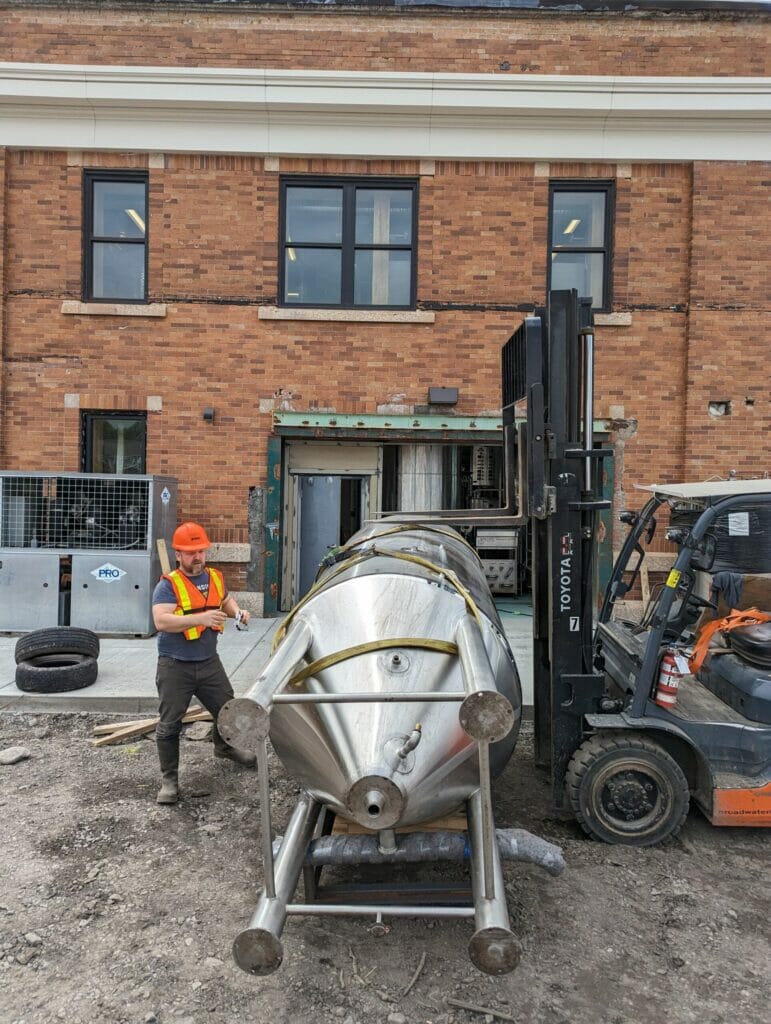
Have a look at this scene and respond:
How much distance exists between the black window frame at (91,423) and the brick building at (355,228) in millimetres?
40

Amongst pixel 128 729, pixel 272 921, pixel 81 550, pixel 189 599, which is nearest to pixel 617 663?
pixel 189 599

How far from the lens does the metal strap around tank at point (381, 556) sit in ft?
11.1

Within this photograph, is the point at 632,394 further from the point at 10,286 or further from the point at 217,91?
the point at 10,286

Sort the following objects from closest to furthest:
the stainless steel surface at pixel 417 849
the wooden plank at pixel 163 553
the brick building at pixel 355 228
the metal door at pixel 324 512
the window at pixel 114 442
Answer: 1. the stainless steel surface at pixel 417 849
2. the wooden plank at pixel 163 553
3. the brick building at pixel 355 228
4. the window at pixel 114 442
5. the metal door at pixel 324 512

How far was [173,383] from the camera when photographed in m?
9.20

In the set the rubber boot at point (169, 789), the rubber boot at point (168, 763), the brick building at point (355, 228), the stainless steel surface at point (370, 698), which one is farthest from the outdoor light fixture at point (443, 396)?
the stainless steel surface at point (370, 698)

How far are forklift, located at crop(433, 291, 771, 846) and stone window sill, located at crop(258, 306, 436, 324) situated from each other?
492 cm

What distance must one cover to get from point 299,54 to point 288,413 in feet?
15.9

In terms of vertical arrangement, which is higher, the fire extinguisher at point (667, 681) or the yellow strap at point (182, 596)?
the yellow strap at point (182, 596)

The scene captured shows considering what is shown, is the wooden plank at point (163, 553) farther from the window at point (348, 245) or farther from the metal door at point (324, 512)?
the window at point (348, 245)

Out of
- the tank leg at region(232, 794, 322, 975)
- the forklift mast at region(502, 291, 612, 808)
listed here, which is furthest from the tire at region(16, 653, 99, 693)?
the forklift mast at region(502, 291, 612, 808)

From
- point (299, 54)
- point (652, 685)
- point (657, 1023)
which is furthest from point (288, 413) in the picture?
Answer: point (657, 1023)

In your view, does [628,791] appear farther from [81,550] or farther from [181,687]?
[81,550]

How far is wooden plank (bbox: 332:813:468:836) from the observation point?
285 cm
